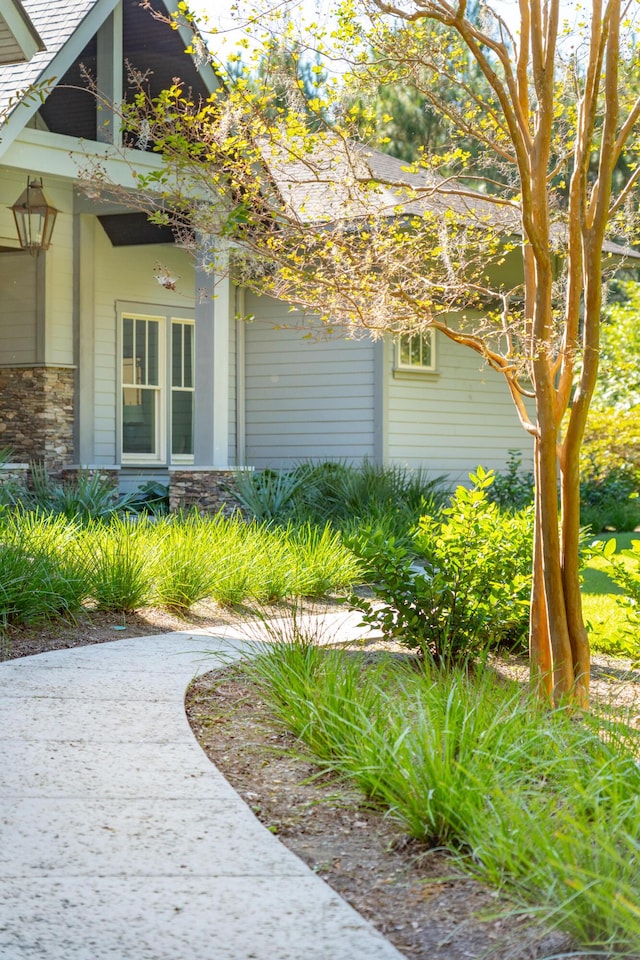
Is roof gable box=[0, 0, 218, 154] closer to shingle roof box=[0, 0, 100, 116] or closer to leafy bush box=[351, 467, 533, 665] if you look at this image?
shingle roof box=[0, 0, 100, 116]

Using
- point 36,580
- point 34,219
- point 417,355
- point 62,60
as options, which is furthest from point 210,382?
point 36,580

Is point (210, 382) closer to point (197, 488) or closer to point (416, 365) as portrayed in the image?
point (197, 488)

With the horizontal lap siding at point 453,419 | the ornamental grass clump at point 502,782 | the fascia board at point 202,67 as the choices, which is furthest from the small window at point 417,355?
the ornamental grass clump at point 502,782

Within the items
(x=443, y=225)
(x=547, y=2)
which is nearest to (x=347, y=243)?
(x=443, y=225)

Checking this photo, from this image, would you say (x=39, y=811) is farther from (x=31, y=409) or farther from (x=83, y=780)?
(x=31, y=409)

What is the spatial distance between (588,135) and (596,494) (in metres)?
13.7

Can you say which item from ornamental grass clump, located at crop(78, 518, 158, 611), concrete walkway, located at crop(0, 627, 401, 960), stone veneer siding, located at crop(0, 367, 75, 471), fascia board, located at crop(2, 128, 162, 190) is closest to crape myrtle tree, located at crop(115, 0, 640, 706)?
concrete walkway, located at crop(0, 627, 401, 960)

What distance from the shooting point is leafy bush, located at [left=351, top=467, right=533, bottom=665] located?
253 inches

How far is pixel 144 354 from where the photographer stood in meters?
14.7

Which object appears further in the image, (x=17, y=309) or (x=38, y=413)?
(x=17, y=309)

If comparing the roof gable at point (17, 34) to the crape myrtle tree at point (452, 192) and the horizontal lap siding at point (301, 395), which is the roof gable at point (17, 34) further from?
the horizontal lap siding at point (301, 395)

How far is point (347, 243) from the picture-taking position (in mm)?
5922

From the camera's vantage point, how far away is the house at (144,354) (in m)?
11.8

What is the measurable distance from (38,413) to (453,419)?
6091mm
